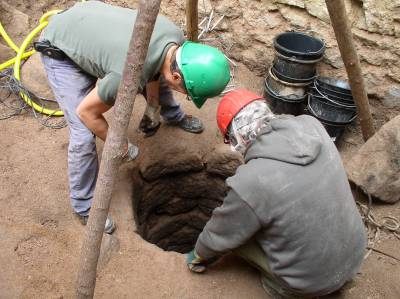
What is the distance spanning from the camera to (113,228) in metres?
3.17

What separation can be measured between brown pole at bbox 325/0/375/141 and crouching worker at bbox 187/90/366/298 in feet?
3.61

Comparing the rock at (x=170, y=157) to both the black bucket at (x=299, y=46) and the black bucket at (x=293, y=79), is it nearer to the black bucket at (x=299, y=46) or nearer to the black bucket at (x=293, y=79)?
the black bucket at (x=293, y=79)

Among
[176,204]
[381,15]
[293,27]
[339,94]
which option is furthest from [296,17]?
[176,204]

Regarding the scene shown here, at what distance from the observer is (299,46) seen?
430 centimetres

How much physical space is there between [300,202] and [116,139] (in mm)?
970

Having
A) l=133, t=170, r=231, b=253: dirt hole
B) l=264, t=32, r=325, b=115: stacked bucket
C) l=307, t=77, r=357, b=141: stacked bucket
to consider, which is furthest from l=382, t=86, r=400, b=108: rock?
l=133, t=170, r=231, b=253: dirt hole

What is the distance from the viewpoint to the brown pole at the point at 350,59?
3.08 m

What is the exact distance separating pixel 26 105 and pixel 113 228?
1.82m

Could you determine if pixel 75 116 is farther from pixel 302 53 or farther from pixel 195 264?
pixel 302 53

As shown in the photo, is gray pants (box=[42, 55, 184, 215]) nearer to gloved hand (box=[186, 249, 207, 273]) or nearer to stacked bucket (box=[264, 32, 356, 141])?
gloved hand (box=[186, 249, 207, 273])

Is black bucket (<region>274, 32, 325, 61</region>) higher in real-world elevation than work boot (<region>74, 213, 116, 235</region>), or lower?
higher

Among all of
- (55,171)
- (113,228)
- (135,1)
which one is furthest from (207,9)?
(113,228)

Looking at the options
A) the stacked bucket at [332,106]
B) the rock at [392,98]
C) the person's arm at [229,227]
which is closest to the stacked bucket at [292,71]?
the stacked bucket at [332,106]

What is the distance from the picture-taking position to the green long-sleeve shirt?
271cm
